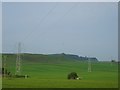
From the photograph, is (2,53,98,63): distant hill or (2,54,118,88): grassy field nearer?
(2,54,118,88): grassy field

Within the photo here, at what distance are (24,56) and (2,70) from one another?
5821cm

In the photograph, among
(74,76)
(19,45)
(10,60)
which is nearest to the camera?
(19,45)

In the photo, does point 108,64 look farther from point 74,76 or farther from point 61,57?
point 74,76

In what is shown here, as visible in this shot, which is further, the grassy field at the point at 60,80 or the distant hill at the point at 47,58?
the distant hill at the point at 47,58

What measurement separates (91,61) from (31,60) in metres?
18.3

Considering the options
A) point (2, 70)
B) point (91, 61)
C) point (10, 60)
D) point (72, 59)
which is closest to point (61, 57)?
point (72, 59)

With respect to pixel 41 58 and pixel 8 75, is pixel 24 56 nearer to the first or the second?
pixel 41 58

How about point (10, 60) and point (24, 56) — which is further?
point (24, 56)

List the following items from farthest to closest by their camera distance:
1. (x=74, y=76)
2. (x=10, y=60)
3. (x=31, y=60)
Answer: (x=31, y=60) < (x=10, y=60) < (x=74, y=76)

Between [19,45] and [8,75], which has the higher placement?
[19,45]

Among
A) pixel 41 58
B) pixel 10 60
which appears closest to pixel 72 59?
pixel 41 58

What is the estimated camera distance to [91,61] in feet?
335

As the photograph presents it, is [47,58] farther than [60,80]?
Yes

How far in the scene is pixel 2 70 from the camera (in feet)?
174
